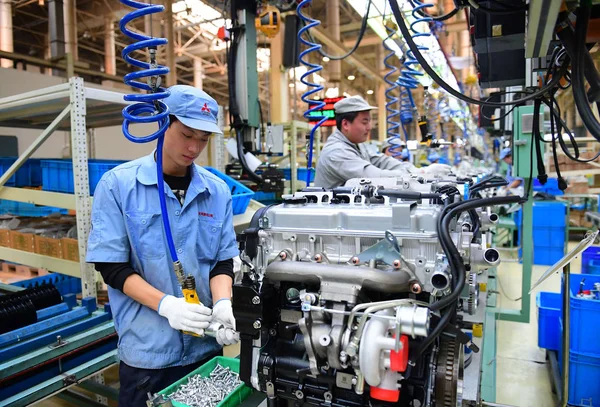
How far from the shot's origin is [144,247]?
1461mm

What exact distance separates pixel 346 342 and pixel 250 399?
52cm

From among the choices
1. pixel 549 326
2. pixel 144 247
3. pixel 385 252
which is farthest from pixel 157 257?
pixel 549 326

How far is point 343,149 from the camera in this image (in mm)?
2918

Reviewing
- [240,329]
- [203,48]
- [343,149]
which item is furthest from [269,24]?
[203,48]

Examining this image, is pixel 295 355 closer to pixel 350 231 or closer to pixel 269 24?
pixel 350 231

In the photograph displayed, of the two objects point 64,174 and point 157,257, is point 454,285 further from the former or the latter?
point 64,174

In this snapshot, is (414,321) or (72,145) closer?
(414,321)

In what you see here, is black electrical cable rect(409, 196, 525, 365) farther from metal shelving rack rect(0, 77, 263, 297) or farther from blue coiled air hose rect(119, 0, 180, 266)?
metal shelving rack rect(0, 77, 263, 297)

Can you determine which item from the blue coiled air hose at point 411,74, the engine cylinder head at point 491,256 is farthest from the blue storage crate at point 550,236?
the engine cylinder head at point 491,256

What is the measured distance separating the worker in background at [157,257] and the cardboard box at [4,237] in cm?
175

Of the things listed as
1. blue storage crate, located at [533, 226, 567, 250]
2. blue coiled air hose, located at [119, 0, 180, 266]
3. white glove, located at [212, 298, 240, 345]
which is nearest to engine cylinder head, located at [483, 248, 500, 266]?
white glove, located at [212, 298, 240, 345]

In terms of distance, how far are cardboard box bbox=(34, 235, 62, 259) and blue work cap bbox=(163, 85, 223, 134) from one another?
1.52 meters

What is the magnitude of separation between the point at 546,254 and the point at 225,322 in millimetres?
5715

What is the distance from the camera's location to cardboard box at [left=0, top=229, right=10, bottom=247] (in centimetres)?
271
